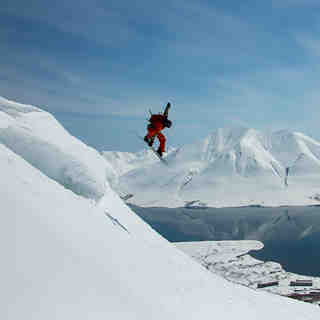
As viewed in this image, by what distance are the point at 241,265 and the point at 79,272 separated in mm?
63780

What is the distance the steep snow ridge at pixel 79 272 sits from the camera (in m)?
7.16

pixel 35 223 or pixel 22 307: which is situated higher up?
pixel 35 223

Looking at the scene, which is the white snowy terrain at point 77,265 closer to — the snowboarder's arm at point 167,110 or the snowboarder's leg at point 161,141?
the snowboarder's leg at point 161,141

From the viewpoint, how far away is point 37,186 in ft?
36.8

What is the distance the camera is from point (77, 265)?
28.2ft

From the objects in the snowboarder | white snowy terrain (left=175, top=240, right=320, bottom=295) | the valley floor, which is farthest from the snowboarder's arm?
white snowy terrain (left=175, top=240, right=320, bottom=295)

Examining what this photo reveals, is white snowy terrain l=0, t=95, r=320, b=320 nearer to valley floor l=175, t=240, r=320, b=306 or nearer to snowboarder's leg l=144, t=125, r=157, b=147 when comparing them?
snowboarder's leg l=144, t=125, r=157, b=147

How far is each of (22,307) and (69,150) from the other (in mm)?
9694

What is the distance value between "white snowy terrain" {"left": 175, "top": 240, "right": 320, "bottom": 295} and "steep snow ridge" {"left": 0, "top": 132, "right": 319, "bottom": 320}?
4161 centimetres

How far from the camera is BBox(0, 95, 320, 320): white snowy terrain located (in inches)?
287

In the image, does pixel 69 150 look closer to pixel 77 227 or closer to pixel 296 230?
pixel 77 227

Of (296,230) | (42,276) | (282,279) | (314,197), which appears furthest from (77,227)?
(314,197)

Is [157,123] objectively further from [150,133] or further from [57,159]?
[57,159]

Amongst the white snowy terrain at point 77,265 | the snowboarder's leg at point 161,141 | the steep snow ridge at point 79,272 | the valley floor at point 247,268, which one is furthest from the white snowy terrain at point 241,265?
the steep snow ridge at point 79,272
